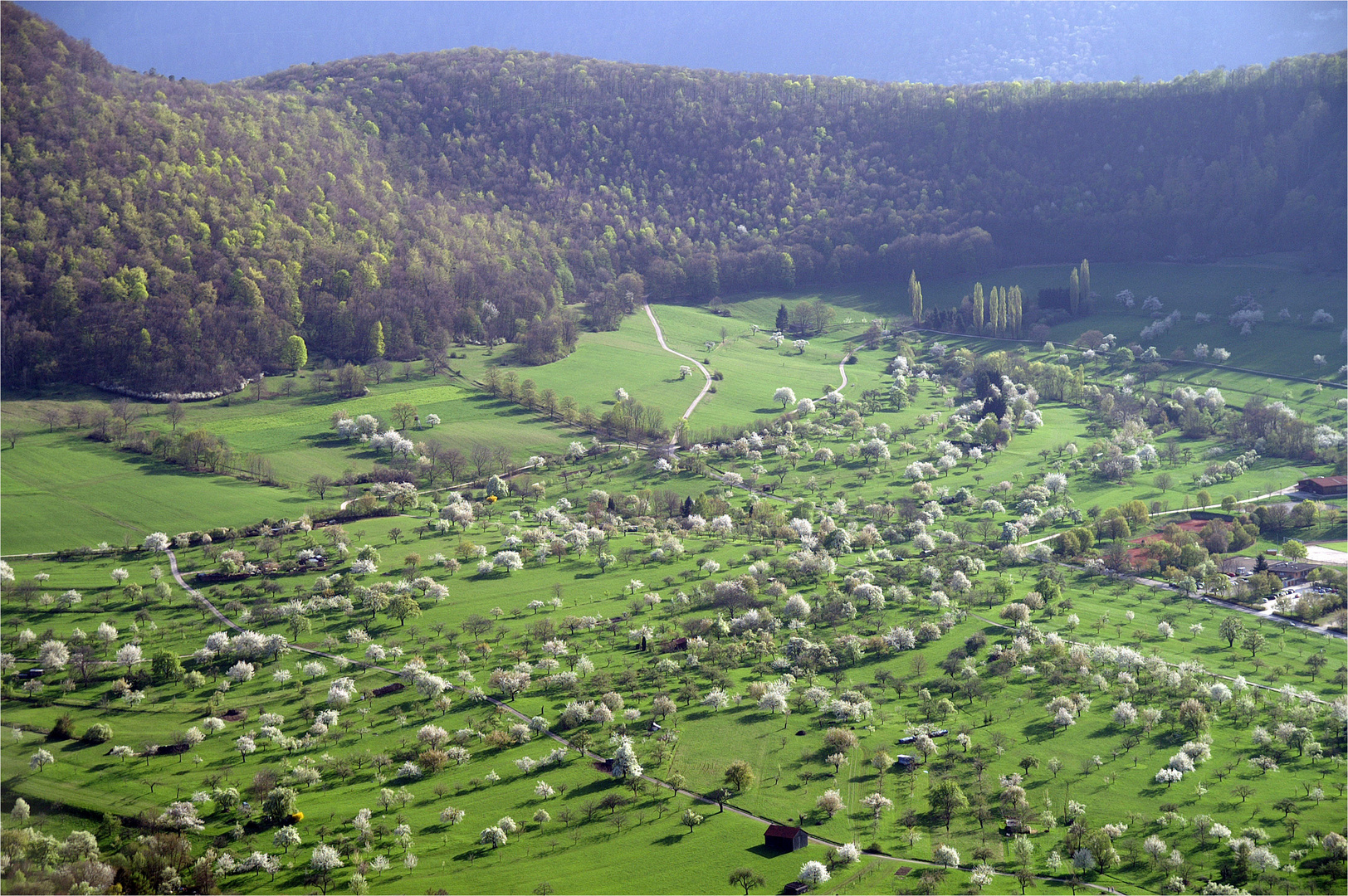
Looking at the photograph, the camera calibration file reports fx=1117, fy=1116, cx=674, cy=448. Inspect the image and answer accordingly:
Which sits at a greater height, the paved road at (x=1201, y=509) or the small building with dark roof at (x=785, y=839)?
the paved road at (x=1201, y=509)

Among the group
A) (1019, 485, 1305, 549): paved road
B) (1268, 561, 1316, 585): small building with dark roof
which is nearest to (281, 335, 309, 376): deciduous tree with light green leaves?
(1019, 485, 1305, 549): paved road

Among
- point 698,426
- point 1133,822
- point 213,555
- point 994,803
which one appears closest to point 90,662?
point 213,555

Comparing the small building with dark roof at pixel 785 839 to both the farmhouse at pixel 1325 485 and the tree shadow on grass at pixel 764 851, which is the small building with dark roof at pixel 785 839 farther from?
the farmhouse at pixel 1325 485

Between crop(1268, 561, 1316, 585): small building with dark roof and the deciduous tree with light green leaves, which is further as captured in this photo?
the deciduous tree with light green leaves

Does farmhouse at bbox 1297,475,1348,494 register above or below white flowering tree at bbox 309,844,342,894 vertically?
above

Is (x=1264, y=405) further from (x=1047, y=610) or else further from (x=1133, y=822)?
(x=1133, y=822)

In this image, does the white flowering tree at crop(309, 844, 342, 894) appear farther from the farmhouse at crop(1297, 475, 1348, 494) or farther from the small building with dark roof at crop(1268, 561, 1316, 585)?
the farmhouse at crop(1297, 475, 1348, 494)

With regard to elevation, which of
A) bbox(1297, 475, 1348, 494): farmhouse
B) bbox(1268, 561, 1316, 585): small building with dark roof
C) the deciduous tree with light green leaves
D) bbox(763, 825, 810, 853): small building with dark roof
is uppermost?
the deciduous tree with light green leaves

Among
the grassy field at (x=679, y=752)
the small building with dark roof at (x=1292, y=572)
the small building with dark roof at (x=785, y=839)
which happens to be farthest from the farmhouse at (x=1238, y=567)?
the small building with dark roof at (x=785, y=839)
